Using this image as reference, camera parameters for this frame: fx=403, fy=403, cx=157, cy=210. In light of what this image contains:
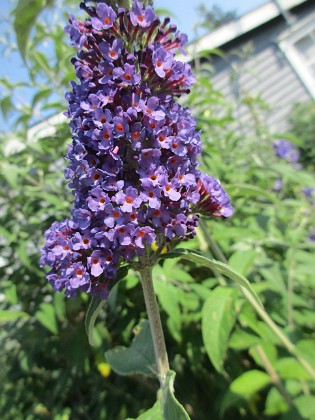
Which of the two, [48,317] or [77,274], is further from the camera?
[48,317]

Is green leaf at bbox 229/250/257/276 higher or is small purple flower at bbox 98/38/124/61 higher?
small purple flower at bbox 98/38/124/61

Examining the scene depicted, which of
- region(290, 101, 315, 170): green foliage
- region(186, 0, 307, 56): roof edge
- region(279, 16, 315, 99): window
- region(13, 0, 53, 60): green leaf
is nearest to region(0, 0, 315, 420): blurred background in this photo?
region(13, 0, 53, 60): green leaf

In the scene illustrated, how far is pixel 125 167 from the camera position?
1131 mm

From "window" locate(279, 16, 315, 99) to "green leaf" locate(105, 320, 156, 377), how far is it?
10.3 m

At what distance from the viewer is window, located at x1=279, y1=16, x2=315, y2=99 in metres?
10.4

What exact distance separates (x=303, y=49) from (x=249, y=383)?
11.3m

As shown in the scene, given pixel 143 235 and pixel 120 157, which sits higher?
pixel 120 157

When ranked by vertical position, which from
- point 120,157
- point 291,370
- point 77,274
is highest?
point 120,157

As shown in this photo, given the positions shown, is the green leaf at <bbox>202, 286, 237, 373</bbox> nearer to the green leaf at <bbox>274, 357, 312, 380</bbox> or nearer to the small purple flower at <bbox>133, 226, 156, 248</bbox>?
the green leaf at <bbox>274, 357, 312, 380</bbox>

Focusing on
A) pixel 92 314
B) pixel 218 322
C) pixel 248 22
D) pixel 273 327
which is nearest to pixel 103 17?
pixel 92 314

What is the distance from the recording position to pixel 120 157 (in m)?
1.10

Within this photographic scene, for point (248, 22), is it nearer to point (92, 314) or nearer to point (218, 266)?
point (218, 266)

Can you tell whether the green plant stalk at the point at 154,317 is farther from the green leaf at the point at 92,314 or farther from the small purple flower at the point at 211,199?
the small purple flower at the point at 211,199

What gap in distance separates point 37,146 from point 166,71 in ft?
4.82
